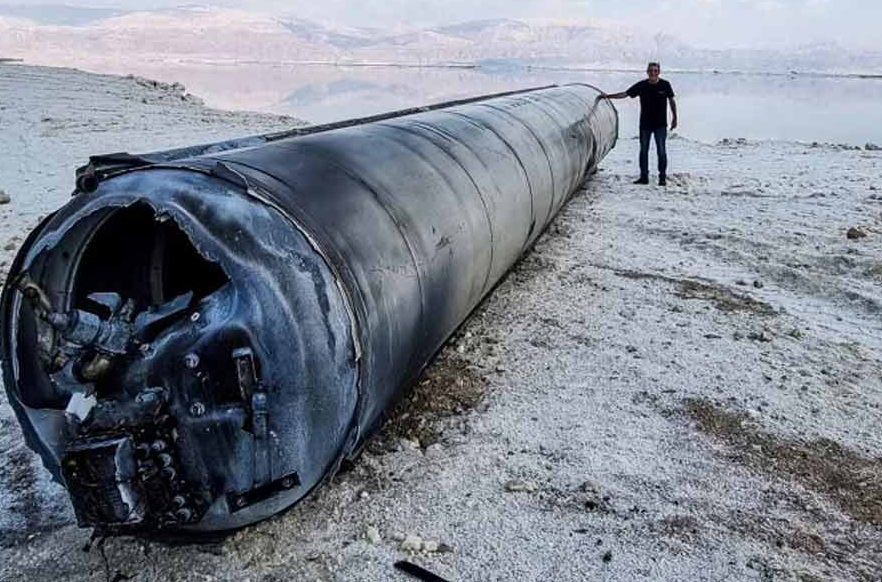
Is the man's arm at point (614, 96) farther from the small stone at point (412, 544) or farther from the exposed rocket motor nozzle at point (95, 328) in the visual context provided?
the exposed rocket motor nozzle at point (95, 328)

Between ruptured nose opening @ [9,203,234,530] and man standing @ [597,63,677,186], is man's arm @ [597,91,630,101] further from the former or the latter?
ruptured nose opening @ [9,203,234,530]

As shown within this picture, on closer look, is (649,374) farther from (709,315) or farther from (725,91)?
(725,91)

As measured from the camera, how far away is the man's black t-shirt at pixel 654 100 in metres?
8.05

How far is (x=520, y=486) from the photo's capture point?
108 inches

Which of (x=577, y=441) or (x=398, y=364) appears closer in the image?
(x=398, y=364)

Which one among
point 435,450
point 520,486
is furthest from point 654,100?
point 520,486

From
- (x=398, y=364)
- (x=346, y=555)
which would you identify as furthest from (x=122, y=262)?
(x=346, y=555)

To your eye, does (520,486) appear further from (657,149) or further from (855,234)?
(657,149)

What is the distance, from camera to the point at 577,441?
306 centimetres

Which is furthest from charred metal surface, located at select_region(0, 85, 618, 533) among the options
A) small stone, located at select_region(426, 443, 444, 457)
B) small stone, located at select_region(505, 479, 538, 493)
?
small stone, located at select_region(505, 479, 538, 493)

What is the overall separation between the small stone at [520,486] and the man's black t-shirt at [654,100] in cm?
627

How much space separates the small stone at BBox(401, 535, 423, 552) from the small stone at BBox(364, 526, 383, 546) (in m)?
0.08

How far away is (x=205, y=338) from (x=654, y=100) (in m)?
7.04

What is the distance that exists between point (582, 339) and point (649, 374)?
1.67 ft
